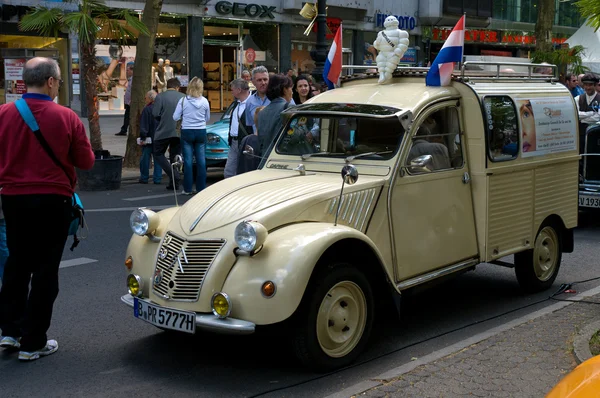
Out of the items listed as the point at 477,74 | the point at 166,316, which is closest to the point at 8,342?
the point at 166,316

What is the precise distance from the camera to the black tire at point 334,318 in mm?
5133

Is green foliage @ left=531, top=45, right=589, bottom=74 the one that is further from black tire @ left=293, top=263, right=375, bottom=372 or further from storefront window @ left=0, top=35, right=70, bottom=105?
black tire @ left=293, top=263, right=375, bottom=372

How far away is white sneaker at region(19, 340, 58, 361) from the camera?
548cm

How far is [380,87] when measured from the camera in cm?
681

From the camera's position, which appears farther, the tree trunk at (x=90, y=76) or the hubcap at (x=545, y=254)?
the tree trunk at (x=90, y=76)

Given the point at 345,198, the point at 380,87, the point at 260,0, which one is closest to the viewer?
the point at 345,198

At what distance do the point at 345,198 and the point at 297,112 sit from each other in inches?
54.3

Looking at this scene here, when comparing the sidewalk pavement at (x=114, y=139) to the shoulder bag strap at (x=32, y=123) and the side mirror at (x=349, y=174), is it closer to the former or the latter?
the shoulder bag strap at (x=32, y=123)

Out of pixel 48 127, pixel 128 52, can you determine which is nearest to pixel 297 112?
pixel 48 127

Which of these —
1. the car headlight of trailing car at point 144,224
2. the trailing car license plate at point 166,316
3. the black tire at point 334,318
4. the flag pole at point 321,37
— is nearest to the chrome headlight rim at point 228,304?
the trailing car license plate at point 166,316

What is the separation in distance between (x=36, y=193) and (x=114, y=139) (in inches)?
688

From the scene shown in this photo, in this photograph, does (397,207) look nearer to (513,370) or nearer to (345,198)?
(345,198)

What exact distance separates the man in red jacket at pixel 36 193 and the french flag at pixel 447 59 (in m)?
2.85

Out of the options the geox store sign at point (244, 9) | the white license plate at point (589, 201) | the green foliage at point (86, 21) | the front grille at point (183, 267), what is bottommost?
the white license plate at point (589, 201)
